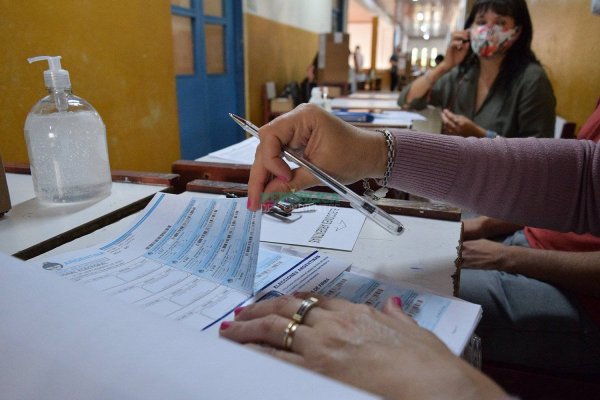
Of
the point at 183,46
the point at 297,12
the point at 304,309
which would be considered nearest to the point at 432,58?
the point at 297,12

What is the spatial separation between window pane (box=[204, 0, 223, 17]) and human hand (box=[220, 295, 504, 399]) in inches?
142

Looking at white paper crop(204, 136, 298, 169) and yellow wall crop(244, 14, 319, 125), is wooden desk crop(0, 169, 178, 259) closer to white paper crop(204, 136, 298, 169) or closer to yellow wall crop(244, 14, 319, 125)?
white paper crop(204, 136, 298, 169)

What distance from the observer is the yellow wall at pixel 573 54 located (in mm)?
1795

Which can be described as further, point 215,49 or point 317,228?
point 215,49

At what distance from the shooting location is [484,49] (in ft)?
5.64

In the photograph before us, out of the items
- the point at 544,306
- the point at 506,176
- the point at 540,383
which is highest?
the point at 506,176

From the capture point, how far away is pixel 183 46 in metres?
3.29

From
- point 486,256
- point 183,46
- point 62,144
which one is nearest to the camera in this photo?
point 62,144

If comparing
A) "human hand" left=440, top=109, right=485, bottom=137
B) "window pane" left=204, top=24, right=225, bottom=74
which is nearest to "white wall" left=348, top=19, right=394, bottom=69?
"window pane" left=204, top=24, right=225, bottom=74

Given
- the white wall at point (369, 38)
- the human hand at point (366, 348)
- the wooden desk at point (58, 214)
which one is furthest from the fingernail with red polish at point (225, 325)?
the white wall at point (369, 38)

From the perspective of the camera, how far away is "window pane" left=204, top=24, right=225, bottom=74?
12.0 feet

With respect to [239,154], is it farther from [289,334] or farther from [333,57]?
[333,57]

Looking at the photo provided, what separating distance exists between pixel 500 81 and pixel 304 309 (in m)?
1.65

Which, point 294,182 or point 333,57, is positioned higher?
point 333,57
